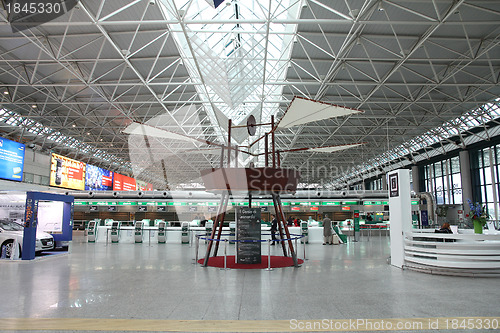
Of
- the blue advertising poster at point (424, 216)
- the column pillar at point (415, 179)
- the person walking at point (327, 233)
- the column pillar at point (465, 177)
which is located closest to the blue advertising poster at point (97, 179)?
the person walking at point (327, 233)

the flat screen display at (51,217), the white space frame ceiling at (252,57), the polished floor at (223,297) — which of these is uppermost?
the white space frame ceiling at (252,57)

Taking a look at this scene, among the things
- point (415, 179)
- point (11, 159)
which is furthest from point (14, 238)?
point (415, 179)

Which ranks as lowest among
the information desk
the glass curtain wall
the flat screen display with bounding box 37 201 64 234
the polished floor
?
the polished floor

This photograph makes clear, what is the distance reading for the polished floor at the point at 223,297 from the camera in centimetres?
437

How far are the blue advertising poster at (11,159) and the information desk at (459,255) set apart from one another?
25.2 metres

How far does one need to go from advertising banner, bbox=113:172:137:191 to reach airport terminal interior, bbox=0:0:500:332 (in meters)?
8.15

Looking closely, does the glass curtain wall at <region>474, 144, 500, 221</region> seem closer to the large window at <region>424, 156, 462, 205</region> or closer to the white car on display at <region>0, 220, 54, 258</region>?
the large window at <region>424, 156, 462, 205</region>

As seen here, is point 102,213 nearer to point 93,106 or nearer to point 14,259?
point 93,106

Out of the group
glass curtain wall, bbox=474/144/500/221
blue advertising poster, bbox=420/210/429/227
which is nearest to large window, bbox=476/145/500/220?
glass curtain wall, bbox=474/144/500/221

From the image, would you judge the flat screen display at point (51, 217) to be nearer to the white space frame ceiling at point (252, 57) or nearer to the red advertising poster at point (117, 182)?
the white space frame ceiling at point (252, 57)

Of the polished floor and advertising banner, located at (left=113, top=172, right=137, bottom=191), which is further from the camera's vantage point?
advertising banner, located at (left=113, top=172, right=137, bottom=191)

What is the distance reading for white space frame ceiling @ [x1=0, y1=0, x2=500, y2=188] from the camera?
486 inches

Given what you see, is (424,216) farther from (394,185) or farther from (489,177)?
(394,185)

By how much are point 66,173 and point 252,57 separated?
22.9m
